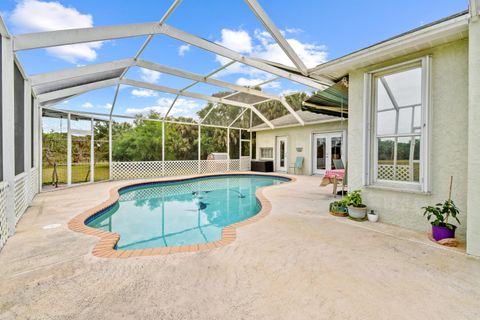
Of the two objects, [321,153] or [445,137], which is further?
[321,153]

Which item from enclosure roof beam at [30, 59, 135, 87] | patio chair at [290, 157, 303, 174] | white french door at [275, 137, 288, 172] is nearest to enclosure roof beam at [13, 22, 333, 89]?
enclosure roof beam at [30, 59, 135, 87]

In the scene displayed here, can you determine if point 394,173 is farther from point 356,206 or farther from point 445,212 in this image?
point 445,212

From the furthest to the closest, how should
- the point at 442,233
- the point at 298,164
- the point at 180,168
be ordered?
1. the point at 180,168
2. the point at 298,164
3. the point at 442,233

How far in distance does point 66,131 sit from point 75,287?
915 cm

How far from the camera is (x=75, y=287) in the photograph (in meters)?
2.34

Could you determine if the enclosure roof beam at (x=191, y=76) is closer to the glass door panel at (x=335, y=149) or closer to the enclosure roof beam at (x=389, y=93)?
the glass door panel at (x=335, y=149)

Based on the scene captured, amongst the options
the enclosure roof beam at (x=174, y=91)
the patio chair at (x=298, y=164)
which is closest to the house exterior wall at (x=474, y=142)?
the enclosure roof beam at (x=174, y=91)

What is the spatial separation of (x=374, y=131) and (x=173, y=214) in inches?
222

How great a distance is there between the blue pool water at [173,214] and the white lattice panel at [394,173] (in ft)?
11.4

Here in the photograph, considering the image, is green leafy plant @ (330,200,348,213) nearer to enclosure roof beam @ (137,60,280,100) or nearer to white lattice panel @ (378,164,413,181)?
white lattice panel @ (378,164,413,181)

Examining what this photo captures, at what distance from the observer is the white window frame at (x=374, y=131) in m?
3.93

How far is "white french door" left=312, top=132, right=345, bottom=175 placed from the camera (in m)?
12.6

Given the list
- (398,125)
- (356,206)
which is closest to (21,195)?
(356,206)

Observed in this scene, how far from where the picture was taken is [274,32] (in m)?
5.45
